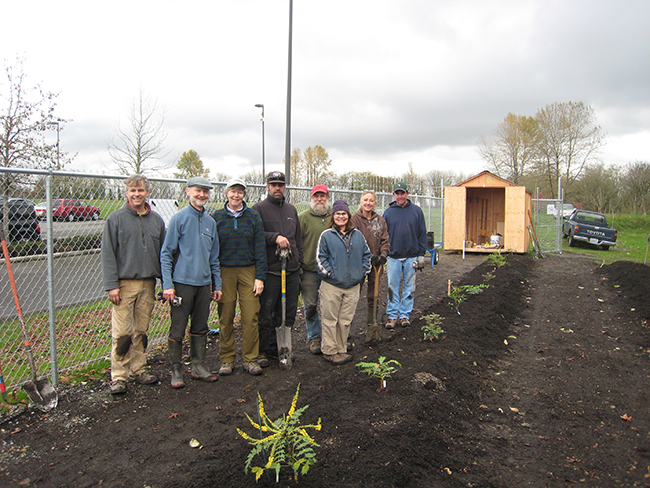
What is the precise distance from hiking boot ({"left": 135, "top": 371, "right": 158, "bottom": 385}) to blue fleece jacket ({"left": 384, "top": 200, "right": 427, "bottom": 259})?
139 inches

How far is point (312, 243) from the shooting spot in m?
5.21

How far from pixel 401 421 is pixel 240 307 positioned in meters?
2.00

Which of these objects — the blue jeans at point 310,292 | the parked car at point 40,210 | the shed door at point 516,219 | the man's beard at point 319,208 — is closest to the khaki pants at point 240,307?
the blue jeans at point 310,292

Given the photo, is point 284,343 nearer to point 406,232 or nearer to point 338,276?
point 338,276

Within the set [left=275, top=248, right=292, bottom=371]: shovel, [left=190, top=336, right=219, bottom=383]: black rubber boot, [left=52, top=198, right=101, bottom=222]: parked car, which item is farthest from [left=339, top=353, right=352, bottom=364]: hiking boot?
[left=52, top=198, right=101, bottom=222]: parked car

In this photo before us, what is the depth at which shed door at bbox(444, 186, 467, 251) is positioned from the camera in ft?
49.1

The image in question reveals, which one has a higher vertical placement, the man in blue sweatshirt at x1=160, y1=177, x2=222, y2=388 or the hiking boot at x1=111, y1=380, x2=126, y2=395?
the man in blue sweatshirt at x1=160, y1=177, x2=222, y2=388

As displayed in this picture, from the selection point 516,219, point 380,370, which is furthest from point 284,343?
point 516,219

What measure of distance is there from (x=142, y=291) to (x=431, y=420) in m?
2.83

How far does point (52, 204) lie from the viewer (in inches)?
160

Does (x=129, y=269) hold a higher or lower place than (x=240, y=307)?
higher

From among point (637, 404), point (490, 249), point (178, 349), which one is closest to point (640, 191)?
point (490, 249)

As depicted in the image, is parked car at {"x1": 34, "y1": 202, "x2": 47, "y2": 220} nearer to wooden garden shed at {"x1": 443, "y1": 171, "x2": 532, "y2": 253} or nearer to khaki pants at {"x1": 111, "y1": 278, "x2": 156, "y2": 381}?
khaki pants at {"x1": 111, "y1": 278, "x2": 156, "y2": 381}

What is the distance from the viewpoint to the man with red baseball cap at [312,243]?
17.0 feet
